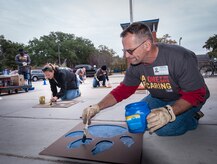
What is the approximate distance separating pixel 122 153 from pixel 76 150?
452 millimetres

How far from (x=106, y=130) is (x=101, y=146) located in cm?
43

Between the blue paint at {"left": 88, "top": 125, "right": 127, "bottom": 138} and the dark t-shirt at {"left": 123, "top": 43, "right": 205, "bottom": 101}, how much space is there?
593mm

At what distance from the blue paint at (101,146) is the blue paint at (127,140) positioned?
15 cm

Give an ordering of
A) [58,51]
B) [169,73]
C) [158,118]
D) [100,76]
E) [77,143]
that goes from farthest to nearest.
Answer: [58,51] → [100,76] → [77,143] → [169,73] → [158,118]

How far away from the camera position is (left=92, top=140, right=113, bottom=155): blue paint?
1.62 m

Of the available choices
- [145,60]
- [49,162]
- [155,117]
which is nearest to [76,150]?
[49,162]

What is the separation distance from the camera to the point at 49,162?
1468 mm

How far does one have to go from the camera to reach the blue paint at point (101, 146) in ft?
5.33

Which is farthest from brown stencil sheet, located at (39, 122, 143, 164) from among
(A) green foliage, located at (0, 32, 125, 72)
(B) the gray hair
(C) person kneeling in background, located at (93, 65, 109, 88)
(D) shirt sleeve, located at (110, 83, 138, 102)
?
(A) green foliage, located at (0, 32, 125, 72)

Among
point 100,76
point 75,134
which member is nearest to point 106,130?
point 75,134

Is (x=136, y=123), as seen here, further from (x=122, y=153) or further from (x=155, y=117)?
(x=122, y=153)

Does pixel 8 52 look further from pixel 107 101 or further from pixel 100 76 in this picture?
pixel 107 101

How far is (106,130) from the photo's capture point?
215 cm

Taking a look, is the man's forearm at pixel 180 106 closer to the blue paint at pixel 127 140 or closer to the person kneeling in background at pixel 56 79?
the blue paint at pixel 127 140
